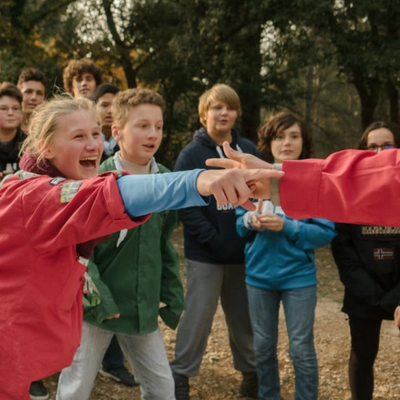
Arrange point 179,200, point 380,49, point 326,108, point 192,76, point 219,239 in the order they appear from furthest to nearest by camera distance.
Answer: point 326,108 < point 192,76 < point 380,49 < point 219,239 < point 179,200

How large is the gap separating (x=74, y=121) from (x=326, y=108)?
22.2m

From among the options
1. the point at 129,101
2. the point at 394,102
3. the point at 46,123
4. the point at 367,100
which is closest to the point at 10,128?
the point at 129,101

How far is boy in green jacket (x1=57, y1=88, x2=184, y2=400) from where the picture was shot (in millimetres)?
3207

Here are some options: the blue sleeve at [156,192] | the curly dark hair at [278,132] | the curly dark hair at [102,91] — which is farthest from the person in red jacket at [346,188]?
the curly dark hair at [102,91]

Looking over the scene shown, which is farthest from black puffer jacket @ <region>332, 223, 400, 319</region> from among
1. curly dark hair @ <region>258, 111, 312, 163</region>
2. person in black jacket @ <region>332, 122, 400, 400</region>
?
curly dark hair @ <region>258, 111, 312, 163</region>

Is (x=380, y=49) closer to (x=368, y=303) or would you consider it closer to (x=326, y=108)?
(x=368, y=303)

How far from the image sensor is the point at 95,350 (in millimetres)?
3254

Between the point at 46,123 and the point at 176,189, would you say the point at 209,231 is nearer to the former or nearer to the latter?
the point at 46,123

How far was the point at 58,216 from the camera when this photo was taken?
5.92 feet

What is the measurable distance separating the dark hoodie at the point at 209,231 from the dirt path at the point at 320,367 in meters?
1.07

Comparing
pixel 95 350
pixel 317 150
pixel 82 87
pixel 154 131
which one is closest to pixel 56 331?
pixel 95 350

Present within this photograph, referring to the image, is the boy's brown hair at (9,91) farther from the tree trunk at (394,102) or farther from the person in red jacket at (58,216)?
the tree trunk at (394,102)

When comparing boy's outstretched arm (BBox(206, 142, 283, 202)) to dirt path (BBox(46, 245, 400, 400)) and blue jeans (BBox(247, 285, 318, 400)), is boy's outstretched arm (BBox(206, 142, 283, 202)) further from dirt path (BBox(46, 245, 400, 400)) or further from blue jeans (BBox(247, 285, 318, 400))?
dirt path (BBox(46, 245, 400, 400))

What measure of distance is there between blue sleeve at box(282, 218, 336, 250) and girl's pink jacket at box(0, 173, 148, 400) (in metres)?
1.71
